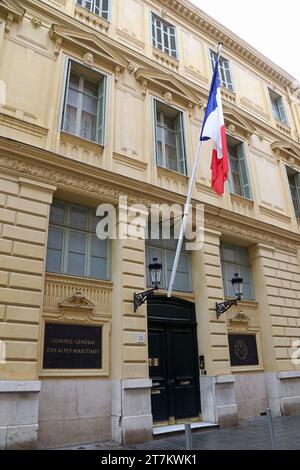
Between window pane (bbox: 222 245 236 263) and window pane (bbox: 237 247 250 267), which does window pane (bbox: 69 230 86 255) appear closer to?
window pane (bbox: 222 245 236 263)

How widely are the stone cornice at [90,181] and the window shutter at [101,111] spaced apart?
4.30 ft

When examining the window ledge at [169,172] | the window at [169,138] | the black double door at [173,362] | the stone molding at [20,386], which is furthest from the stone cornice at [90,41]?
the stone molding at [20,386]

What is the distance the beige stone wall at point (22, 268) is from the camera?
7109 millimetres

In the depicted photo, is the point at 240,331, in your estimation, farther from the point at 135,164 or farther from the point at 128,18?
the point at 128,18

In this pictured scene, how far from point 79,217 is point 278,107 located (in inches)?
527

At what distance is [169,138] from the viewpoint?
40.7ft

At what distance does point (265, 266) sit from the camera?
12.8 m

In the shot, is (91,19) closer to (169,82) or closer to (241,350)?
(169,82)

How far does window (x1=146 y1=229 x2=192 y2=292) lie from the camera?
1052cm

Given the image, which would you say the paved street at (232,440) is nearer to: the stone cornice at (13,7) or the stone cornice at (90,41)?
the stone cornice at (90,41)

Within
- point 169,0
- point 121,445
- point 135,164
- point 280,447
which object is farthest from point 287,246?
point 169,0

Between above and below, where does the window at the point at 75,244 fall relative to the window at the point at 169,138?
below

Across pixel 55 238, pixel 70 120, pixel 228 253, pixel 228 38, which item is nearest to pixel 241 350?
pixel 228 253

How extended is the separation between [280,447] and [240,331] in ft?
14.9
